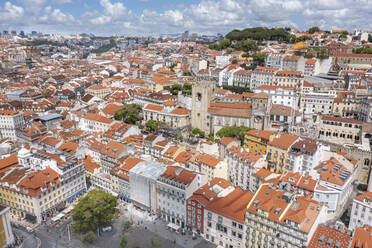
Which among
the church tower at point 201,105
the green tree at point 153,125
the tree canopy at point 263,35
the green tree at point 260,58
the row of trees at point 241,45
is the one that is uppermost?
the tree canopy at point 263,35

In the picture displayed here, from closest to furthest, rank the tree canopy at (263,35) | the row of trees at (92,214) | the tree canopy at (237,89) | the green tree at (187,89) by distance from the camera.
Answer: the row of trees at (92,214) → the green tree at (187,89) → the tree canopy at (237,89) → the tree canopy at (263,35)

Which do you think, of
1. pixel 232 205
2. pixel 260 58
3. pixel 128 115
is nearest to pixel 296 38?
pixel 260 58

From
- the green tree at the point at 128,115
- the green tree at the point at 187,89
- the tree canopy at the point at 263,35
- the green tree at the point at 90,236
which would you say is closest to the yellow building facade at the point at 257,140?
the green tree at the point at 90,236

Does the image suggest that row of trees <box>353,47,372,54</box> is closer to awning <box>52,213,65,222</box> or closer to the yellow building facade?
the yellow building facade

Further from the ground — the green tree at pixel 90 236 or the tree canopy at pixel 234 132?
the tree canopy at pixel 234 132

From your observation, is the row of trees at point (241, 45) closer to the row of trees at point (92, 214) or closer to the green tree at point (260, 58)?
the green tree at point (260, 58)

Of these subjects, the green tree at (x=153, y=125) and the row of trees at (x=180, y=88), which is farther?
the row of trees at (x=180, y=88)

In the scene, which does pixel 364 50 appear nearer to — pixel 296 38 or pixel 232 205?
pixel 296 38
